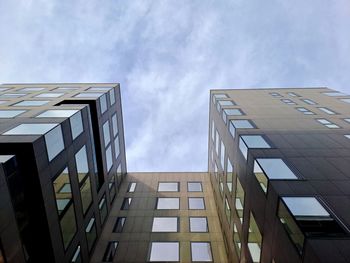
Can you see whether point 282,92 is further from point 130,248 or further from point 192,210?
point 130,248

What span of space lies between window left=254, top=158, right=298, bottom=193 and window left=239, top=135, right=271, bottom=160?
5.95 ft

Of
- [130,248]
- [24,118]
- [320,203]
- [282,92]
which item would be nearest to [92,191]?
[130,248]

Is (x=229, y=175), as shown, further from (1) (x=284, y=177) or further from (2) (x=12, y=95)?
(2) (x=12, y=95)

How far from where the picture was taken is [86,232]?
20.3m

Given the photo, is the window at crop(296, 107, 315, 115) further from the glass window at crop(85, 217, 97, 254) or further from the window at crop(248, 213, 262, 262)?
the glass window at crop(85, 217, 97, 254)

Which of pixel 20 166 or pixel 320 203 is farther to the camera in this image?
pixel 20 166

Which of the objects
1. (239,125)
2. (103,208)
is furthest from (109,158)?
(239,125)

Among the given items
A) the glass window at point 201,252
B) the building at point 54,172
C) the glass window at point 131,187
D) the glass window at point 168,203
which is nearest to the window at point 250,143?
the glass window at point 201,252

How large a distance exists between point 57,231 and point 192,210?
15675mm

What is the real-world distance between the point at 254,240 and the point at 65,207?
491 inches

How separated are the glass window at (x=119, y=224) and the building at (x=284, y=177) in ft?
33.7

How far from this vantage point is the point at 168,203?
2859cm

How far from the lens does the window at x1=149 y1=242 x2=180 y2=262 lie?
2114 centimetres

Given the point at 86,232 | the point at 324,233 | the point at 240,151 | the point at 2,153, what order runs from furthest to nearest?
the point at 86,232
the point at 240,151
the point at 2,153
the point at 324,233
